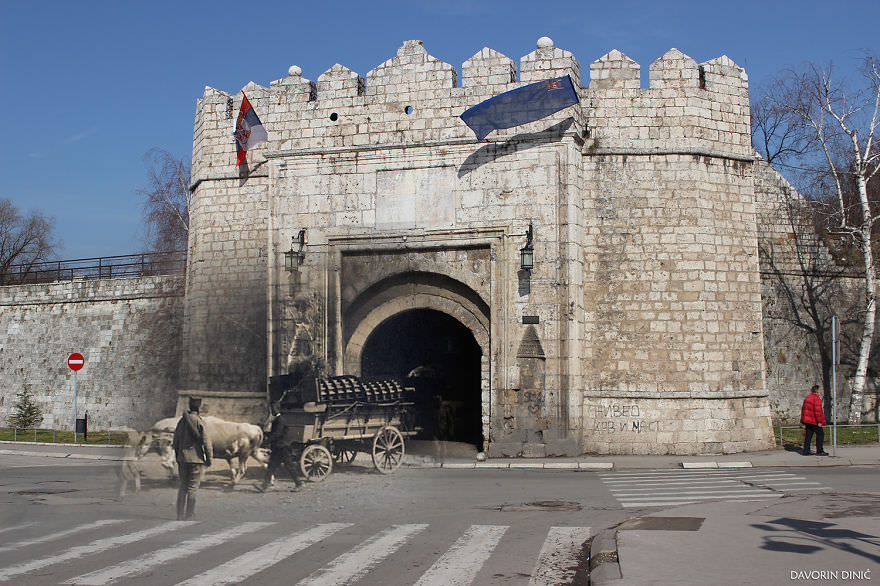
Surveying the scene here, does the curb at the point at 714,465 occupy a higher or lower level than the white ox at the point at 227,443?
lower

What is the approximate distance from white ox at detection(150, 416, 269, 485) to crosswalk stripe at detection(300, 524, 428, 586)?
10.7 feet

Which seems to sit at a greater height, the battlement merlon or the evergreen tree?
the battlement merlon

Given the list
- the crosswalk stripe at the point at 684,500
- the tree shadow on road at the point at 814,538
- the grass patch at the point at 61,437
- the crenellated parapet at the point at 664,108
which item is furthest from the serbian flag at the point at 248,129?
the tree shadow on road at the point at 814,538

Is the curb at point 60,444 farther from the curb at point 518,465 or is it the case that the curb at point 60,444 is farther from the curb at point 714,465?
the curb at point 714,465

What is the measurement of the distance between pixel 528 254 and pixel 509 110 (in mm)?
2819

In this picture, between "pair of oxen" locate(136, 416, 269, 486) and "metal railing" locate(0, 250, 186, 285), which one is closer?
"pair of oxen" locate(136, 416, 269, 486)

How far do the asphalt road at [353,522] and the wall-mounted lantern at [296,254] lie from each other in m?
4.66

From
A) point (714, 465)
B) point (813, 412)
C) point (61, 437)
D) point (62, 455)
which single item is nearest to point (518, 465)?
point (714, 465)

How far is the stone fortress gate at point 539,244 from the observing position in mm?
15406

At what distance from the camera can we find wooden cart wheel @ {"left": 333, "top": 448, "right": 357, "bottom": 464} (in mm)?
12969

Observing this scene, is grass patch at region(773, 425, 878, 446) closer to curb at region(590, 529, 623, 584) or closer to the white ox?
curb at region(590, 529, 623, 584)

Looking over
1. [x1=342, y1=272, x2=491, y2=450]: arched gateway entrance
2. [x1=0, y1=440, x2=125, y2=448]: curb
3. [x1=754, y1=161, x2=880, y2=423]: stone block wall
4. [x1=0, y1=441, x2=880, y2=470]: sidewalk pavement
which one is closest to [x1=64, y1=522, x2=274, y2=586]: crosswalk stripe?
[x1=0, y1=441, x2=880, y2=470]: sidewalk pavement

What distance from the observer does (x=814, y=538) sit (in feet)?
23.7

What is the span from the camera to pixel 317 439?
12.3 meters
